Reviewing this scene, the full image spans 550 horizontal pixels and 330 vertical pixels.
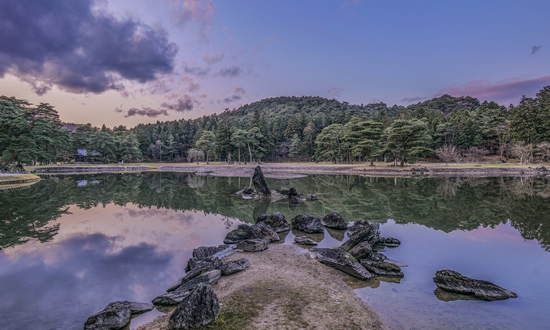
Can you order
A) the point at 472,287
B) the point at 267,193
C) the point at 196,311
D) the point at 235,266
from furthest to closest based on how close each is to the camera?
the point at 267,193
the point at 235,266
the point at 472,287
the point at 196,311

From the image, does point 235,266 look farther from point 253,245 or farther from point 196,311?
point 196,311

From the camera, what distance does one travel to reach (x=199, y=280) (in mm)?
5363

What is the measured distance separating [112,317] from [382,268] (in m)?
5.29

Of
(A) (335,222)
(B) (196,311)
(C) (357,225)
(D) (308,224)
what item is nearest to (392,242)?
(C) (357,225)

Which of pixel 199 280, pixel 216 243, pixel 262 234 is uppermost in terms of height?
pixel 199 280

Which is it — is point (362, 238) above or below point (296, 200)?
above

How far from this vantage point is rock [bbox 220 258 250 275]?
19.2ft

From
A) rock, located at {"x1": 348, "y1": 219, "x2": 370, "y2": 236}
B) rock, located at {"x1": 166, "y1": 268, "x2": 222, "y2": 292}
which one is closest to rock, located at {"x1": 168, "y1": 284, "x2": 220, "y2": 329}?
rock, located at {"x1": 166, "y1": 268, "x2": 222, "y2": 292}

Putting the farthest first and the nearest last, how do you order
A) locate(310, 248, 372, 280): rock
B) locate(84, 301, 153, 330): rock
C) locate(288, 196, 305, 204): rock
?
locate(288, 196, 305, 204): rock → locate(310, 248, 372, 280): rock → locate(84, 301, 153, 330): rock

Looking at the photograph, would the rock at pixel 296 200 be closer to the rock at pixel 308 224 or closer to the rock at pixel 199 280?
the rock at pixel 308 224

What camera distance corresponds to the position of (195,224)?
11078 mm

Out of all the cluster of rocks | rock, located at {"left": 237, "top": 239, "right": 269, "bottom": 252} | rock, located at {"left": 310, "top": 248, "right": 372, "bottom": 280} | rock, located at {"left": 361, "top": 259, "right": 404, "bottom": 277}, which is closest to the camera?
rock, located at {"left": 310, "top": 248, "right": 372, "bottom": 280}

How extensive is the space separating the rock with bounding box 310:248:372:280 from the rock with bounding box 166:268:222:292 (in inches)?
101

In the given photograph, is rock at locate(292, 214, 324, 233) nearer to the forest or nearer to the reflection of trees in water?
the reflection of trees in water
